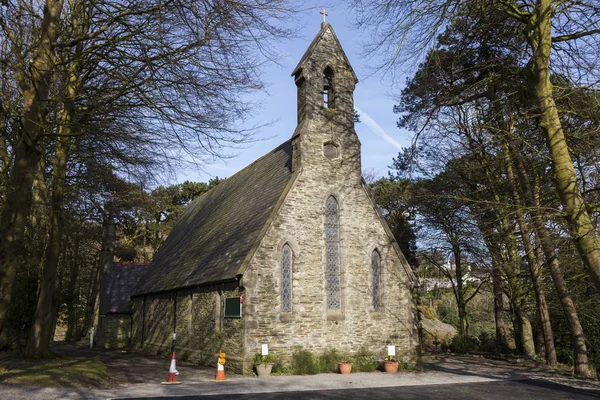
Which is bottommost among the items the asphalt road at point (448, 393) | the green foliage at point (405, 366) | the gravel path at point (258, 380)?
the asphalt road at point (448, 393)

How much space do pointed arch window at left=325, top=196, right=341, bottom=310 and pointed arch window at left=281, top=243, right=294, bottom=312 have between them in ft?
5.69

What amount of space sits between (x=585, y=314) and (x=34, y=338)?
21696 millimetres

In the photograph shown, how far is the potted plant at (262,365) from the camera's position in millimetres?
17328

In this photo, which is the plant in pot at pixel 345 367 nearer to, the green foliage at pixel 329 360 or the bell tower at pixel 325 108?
the green foliage at pixel 329 360

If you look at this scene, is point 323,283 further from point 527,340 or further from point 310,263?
point 527,340

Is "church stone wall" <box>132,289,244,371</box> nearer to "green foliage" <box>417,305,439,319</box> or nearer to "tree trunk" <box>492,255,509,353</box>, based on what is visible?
"tree trunk" <box>492,255,509,353</box>

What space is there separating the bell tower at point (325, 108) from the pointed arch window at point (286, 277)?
3.77m

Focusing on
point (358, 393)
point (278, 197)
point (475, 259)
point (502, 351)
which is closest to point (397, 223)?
point (475, 259)

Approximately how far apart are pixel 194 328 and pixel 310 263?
20.7 ft

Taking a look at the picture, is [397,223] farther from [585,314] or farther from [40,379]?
[40,379]

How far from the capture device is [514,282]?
83.1 feet

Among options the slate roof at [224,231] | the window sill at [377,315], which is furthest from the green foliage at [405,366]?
the slate roof at [224,231]

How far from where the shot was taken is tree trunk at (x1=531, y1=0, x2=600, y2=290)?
11281mm

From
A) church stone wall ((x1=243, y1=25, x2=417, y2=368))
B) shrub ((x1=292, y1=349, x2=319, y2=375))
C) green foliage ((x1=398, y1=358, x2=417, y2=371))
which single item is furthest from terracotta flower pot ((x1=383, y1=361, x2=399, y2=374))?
shrub ((x1=292, y1=349, x2=319, y2=375))
